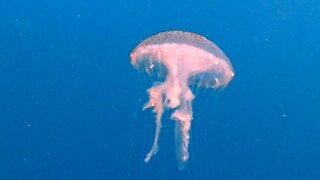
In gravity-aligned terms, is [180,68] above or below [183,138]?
above

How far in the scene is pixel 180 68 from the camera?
7.97 metres

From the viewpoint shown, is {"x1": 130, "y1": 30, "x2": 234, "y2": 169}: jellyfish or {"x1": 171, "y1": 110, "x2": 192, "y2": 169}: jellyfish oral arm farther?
{"x1": 171, "y1": 110, "x2": 192, "y2": 169}: jellyfish oral arm

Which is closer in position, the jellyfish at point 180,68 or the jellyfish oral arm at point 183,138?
the jellyfish at point 180,68

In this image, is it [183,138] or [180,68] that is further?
[183,138]

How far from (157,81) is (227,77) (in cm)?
89

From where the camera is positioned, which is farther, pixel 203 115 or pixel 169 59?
pixel 203 115

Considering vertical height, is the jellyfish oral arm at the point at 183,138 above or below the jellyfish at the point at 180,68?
below

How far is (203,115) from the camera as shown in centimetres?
873

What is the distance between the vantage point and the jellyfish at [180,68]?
7558 millimetres

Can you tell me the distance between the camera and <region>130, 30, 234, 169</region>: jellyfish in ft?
24.8

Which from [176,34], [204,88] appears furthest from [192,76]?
[176,34]

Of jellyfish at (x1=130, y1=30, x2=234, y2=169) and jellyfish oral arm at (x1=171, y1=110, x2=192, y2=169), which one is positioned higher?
jellyfish at (x1=130, y1=30, x2=234, y2=169)

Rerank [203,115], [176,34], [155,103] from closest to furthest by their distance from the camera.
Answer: [176,34] < [155,103] < [203,115]

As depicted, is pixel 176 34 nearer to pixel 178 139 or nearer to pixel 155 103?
pixel 155 103
